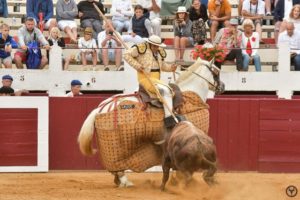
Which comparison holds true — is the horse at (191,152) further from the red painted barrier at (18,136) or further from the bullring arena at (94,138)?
the red painted barrier at (18,136)

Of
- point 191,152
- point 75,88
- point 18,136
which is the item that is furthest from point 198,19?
point 191,152

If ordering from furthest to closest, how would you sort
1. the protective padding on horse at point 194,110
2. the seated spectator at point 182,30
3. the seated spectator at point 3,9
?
the seated spectator at point 3,9 < the seated spectator at point 182,30 < the protective padding on horse at point 194,110

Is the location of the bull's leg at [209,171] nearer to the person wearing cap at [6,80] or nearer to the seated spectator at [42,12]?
the person wearing cap at [6,80]

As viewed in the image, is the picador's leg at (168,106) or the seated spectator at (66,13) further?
the seated spectator at (66,13)

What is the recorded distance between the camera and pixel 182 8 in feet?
55.2

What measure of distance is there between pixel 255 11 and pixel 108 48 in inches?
126

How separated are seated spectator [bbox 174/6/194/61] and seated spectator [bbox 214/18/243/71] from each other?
1.55 feet

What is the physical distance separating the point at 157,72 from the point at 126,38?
429 cm

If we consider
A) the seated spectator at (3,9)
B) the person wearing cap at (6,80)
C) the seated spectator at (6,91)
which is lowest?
the seated spectator at (6,91)

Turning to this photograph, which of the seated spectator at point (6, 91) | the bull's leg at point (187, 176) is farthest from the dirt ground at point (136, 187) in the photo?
the seated spectator at point (6, 91)

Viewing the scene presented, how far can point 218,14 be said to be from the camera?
57.7 feet

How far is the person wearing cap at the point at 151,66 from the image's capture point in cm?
1241

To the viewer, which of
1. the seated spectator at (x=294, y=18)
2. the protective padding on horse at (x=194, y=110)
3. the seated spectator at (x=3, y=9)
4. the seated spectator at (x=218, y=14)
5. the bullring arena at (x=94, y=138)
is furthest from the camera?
the seated spectator at (x=3, y=9)

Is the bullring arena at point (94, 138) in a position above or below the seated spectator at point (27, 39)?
A: below
